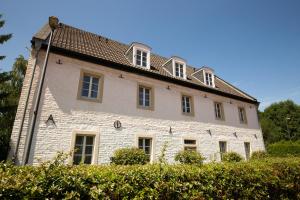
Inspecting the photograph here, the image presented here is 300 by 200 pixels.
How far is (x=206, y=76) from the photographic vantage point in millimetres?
16078

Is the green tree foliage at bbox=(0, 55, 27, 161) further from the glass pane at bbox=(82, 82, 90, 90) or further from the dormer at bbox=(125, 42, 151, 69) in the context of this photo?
the dormer at bbox=(125, 42, 151, 69)

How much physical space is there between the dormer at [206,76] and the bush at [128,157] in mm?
9270

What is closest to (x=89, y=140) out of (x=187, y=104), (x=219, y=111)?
(x=187, y=104)

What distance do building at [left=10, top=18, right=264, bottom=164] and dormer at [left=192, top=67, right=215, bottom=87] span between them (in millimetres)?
1433

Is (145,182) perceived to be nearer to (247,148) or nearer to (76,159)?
(76,159)

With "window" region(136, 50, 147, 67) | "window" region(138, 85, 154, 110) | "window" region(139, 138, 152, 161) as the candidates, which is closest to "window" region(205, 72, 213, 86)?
"window" region(136, 50, 147, 67)

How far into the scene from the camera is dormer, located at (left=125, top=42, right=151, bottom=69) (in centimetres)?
1207

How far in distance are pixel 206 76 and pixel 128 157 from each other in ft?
35.3

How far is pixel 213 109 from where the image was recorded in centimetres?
1430

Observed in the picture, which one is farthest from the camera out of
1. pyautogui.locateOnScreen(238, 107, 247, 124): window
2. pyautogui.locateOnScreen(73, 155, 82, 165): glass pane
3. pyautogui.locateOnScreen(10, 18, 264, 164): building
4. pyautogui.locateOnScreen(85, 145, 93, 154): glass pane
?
pyautogui.locateOnScreen(238, 107, 247, 124): window

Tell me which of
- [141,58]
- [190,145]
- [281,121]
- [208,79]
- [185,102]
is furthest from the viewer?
[281,121]

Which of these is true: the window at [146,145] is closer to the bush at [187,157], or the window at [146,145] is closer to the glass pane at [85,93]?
the bush at [187,157]

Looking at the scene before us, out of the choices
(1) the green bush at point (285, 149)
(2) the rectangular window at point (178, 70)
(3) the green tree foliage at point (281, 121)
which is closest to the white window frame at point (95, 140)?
(2) the rectangular window at point (178, 70)

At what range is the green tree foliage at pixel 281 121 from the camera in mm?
43384
